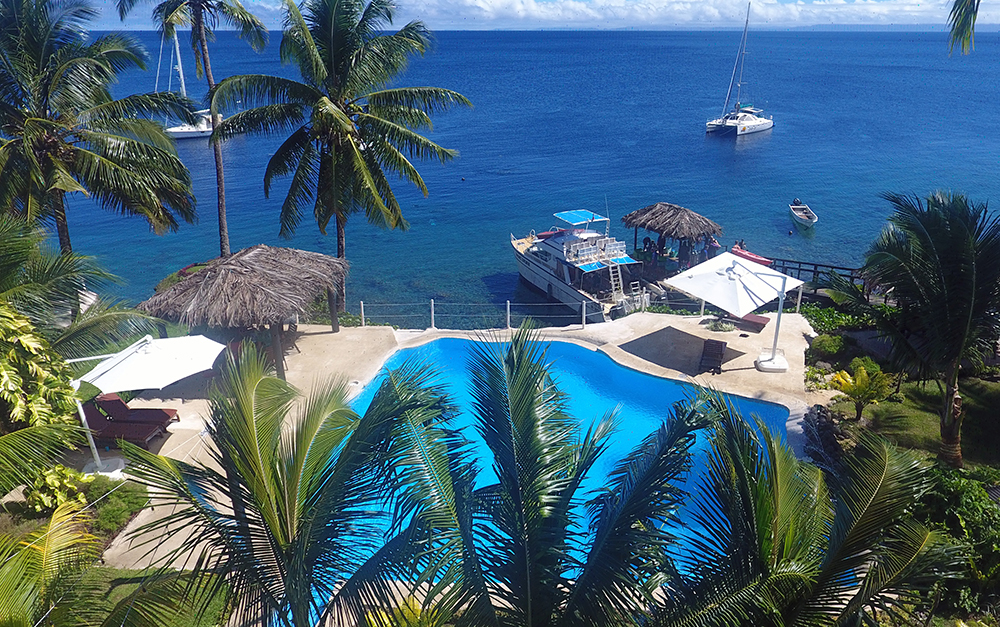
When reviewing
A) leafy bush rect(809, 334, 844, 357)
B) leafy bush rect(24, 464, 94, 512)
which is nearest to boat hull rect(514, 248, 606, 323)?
leafy bush rect(809, 334, 844, 357)

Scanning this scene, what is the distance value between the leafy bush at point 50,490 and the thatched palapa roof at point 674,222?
19099 millimetres

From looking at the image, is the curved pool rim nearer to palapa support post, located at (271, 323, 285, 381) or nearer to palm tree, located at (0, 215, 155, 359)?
palapa support post, located at (271, 323, 285, 381)

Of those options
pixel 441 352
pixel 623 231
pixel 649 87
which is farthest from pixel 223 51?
pixel 441 352

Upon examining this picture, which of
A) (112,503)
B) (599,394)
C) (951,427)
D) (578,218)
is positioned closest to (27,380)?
(112,503)

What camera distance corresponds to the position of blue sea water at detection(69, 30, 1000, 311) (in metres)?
33.8

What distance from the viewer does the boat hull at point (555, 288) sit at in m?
23.0

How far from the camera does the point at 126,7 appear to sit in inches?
739

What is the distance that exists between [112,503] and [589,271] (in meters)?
16.0

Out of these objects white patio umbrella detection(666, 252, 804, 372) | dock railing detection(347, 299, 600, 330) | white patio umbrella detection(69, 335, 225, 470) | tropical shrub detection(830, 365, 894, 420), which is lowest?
dock railing detection(347, 299, 600, 330)

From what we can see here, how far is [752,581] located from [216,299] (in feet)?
41.0

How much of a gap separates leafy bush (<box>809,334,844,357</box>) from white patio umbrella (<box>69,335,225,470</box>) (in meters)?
13.9

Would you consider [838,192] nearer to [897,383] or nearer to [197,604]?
[897,383]

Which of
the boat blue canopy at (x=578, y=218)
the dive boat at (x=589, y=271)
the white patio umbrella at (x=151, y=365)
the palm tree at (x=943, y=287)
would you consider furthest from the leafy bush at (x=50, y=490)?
the boat blue canopy at (x=578, y=218)

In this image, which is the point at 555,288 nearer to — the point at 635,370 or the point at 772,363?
the point at 635,370
